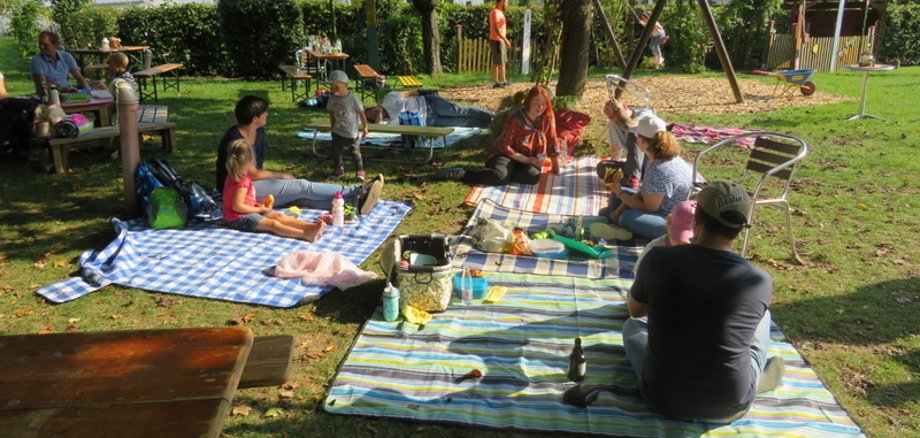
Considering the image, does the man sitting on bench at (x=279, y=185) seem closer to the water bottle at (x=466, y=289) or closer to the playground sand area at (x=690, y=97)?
the water bottle at (x=466, y=289)

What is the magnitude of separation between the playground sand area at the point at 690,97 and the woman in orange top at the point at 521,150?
429 cm

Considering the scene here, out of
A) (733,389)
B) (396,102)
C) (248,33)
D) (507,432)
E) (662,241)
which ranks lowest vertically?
(507,432)

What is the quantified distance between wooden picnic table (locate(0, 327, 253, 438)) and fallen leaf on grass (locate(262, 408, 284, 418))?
1108mm

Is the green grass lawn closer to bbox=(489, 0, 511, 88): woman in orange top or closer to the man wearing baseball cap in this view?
the man wearing baseball cap

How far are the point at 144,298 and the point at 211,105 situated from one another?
9.62 meters

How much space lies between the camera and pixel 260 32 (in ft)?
62.2

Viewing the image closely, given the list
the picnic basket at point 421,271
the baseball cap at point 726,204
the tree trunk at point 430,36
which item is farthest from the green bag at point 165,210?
the tree trunk at point 430,36

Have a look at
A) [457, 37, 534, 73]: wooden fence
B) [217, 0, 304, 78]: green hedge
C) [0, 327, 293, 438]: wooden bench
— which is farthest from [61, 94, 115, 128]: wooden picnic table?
[457, 37, 534, 73]: wooden fence

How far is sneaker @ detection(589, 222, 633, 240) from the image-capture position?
632 cm

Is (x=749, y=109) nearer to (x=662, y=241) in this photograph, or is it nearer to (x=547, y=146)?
(x=547, y=146)

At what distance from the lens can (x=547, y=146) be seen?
28.7 ft

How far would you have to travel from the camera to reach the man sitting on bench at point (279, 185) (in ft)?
22.8

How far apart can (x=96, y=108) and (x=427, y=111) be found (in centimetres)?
517

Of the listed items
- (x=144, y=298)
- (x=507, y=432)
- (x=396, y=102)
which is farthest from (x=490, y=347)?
(x=396, y=102)
